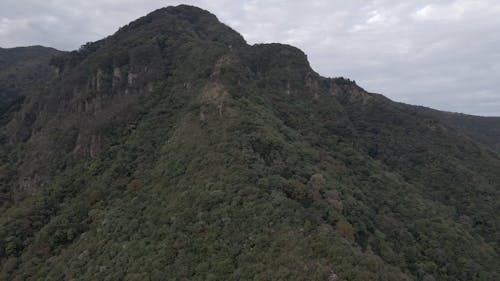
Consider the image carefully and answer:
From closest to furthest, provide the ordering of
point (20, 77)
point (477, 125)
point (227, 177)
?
point (227, 177)
point (20, 77)
point (477, 125)

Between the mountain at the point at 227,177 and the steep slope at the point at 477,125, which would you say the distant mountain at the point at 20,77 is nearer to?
the mountain at the point at 227,177

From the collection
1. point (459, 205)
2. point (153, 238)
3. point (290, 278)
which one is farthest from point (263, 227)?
point (459, 205)

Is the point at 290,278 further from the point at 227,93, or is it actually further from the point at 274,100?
the point at 274,100

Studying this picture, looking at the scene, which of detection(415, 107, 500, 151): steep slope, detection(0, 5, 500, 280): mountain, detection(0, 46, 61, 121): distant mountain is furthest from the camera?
detection(415, 107, 500, 151): steep slope

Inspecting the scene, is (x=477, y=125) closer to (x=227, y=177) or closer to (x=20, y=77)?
(x=227, y=177)

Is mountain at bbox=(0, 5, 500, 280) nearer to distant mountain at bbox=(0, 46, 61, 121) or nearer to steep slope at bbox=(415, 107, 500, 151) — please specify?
distant mountain at bbox=(0, 46, 61, 121)

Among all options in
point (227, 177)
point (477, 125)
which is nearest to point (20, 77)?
point (227, 177)

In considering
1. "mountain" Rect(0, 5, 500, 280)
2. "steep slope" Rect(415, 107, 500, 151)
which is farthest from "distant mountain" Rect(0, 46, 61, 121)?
"steep slope" Rect(415, 107, 500, 151)

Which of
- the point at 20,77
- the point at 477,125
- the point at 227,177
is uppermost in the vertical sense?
the point at 20,77
